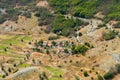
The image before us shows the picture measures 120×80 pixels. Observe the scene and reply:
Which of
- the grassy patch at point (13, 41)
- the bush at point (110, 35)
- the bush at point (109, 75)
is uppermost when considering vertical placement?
the bush at point (110, 35)

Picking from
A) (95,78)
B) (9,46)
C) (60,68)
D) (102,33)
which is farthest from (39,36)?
(95,78)

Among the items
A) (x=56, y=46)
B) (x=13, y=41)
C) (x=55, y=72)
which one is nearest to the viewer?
(x=55, y=72)

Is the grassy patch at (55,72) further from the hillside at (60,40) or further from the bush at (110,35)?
the bush at (110,35)

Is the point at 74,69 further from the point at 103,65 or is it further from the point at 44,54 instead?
the point at 44,54

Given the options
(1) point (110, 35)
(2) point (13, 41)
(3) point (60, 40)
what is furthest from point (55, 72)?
(2) point (13, 41)

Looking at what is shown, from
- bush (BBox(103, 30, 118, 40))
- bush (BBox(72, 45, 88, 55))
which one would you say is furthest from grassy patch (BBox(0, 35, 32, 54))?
bush (BBox(103, 30, 118, 40))

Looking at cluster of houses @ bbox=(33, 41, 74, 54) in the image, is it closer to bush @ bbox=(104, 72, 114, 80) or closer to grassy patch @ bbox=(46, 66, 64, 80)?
grassy patch @ bbox=(46, 66, 64, 80)

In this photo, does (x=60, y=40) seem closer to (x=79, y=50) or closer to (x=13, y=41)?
(x=79, y=50)

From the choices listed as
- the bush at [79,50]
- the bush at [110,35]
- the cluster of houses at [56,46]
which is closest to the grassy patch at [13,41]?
the cluster of houses at [56,46]
